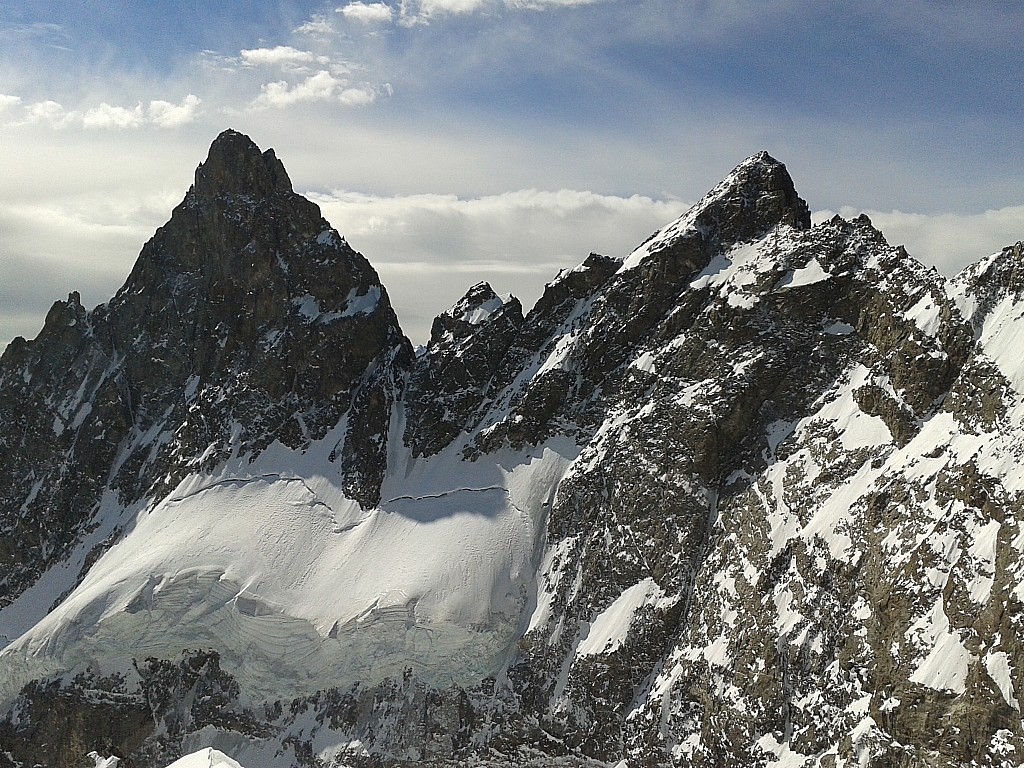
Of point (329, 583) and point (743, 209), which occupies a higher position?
point (743, 209)

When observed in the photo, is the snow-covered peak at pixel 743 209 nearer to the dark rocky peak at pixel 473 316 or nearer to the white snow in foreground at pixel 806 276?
the white snow in foreground at pixel 806 276

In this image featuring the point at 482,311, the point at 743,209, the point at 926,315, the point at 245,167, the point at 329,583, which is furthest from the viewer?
the point at 245,167

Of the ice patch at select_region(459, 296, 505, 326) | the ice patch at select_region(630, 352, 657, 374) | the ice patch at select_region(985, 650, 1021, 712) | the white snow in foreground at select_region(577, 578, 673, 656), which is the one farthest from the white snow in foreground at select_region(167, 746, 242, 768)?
the ice patch at select_region(459, 296, 505, 326)

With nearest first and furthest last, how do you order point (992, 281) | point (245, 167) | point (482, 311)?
point (992, 281) < point (482, 311) < point (245, 167)

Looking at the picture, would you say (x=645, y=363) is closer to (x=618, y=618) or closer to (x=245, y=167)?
(x=618, y=618)

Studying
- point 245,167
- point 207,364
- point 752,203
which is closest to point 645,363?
point 752,203

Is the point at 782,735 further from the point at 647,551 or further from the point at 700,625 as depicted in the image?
the point at 647,551

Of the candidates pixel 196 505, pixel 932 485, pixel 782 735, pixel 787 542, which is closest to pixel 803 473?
pixel 787 542
